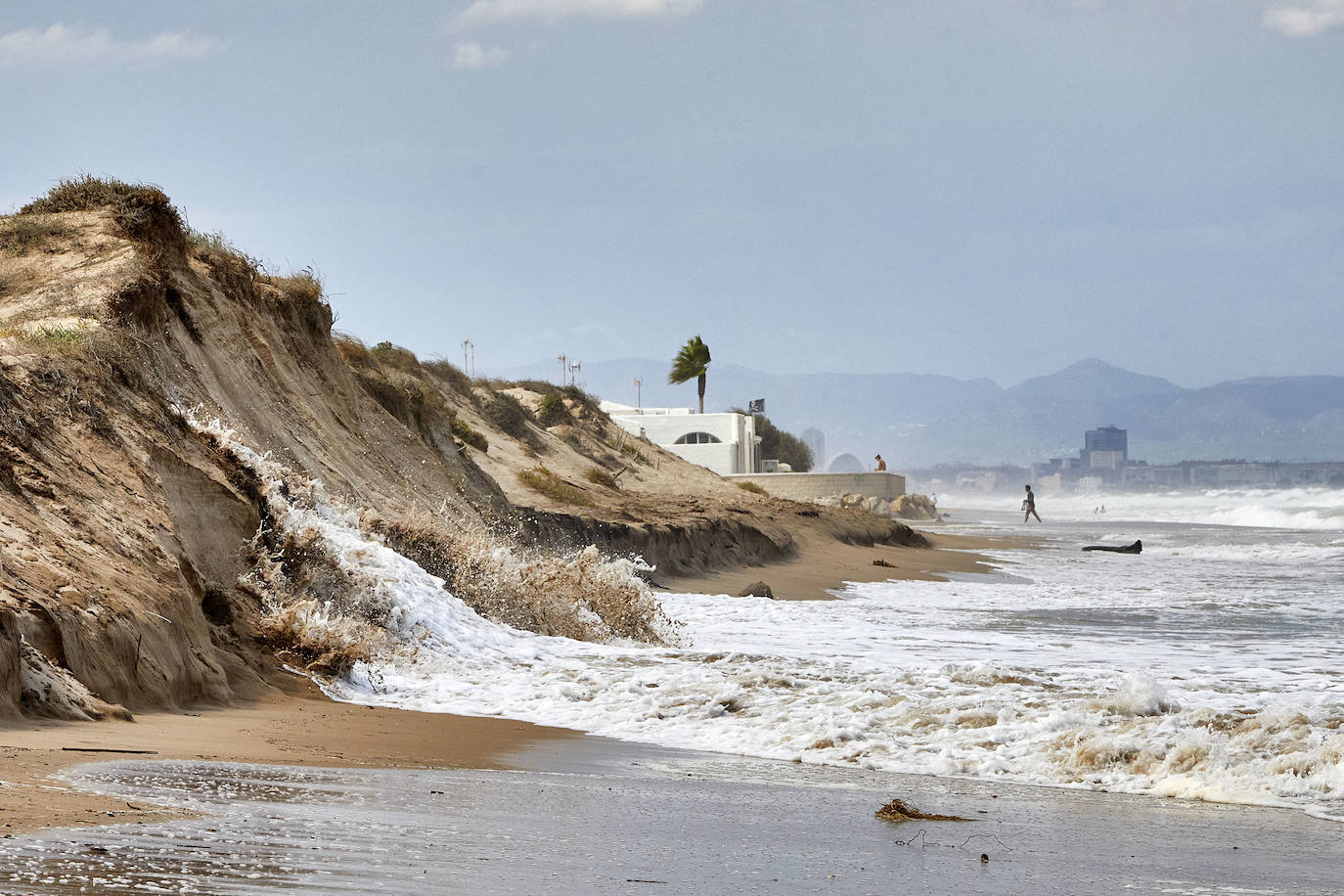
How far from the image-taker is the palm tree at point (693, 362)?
7612 centimetres

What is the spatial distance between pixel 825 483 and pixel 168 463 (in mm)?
50498

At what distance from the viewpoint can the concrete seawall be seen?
57703 millimetres

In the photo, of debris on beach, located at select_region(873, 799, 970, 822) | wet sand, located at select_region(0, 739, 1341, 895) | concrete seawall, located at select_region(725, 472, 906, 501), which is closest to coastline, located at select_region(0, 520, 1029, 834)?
wet sand, located at select_region(0, 739, 1341, 895)

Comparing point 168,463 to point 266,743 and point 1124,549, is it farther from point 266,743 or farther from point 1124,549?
point 1124,549

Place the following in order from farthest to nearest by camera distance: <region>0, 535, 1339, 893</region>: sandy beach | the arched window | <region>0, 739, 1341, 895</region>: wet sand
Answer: the arched window → <region>0, 535, 1339, 893</region>: sandy beach → <region>0, 739, 1341, 895</region>: wet sand

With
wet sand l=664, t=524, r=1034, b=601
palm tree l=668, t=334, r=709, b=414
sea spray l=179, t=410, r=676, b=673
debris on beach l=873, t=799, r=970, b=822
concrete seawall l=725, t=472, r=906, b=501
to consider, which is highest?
palm tree l=668, t=334, r=709, b=414

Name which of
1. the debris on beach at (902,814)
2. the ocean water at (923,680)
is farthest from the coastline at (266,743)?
the debris on beach at (902,814)

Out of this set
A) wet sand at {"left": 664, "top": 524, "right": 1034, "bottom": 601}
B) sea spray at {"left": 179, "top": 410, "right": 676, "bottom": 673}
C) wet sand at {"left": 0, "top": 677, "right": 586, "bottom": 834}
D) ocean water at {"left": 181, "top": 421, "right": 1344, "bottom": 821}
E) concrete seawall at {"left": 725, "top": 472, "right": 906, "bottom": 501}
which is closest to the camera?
wet sand at {"left": 0, "top": 677, "right": 586, "bottom": 834}

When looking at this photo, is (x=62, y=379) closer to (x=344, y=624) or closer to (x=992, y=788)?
(x=344, y=624)

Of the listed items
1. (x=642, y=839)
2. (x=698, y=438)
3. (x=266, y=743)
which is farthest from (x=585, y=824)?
(x=698, y=438)

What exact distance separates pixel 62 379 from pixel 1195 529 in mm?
54028

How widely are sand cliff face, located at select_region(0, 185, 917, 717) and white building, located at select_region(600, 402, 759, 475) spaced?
127ft

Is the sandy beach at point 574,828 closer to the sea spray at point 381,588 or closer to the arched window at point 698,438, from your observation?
the sea spray at point 381,588

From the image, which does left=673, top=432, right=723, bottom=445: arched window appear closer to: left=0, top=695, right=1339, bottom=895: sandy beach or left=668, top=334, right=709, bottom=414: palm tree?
left=668, top=334, right=709, bottom=414: palm tree
